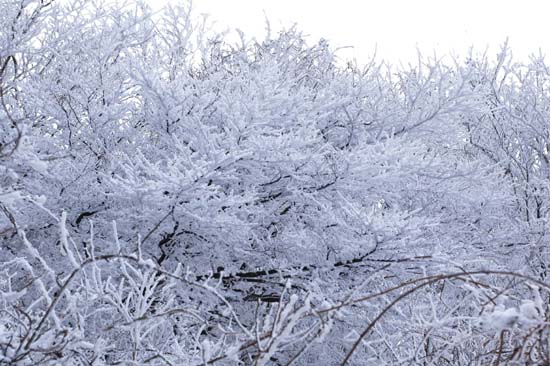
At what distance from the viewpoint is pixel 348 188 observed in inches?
220

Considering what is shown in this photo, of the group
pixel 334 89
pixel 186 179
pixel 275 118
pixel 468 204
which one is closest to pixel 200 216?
pixel 186 179

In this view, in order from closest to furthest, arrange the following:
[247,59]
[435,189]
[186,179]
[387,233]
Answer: [186,179] < [387,233] < [435,189] < [247,59]

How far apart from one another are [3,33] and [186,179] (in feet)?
8.26

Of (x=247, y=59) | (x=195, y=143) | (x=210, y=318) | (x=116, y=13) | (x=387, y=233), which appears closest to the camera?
(x=387, y=233)

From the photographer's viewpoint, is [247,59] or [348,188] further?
[247,59]

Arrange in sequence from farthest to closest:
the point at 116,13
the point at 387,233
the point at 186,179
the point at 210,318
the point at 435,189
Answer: the point at 116,13 → the point at 435,189 → the point at 210,318 → the point at 387,233 → the point at 186,179

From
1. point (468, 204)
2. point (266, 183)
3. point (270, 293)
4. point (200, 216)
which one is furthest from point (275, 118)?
point (468, 204)

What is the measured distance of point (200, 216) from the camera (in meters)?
4.90

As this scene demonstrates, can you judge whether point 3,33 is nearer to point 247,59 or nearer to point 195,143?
point 195,143

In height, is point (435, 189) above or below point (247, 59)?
below

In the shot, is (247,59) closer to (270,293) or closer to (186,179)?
(270,293)

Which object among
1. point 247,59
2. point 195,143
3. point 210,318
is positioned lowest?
point 210,318

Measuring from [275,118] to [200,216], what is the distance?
3.86ft

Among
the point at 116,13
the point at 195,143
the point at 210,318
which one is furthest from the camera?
the point at 116,13
